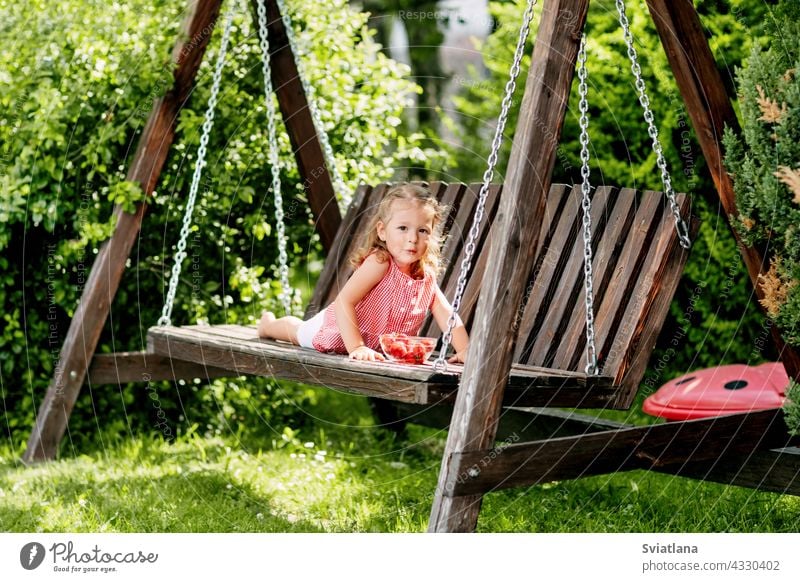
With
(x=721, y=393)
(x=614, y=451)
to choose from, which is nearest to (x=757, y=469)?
(x=614, y=451)

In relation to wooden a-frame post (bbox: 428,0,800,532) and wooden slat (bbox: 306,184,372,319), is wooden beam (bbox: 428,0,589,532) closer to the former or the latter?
wooden a-frame post (bbox: 428,0,800,532)

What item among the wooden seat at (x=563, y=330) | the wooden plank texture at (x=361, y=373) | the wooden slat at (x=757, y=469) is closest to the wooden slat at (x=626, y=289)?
the wooden seat at (x=563, y=330)

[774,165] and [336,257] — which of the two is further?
[336,257]

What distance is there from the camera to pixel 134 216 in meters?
4.38

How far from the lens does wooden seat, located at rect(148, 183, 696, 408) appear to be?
301 cm

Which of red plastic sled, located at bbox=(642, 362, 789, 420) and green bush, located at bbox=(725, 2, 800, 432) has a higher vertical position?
green bush, located at bbox=(725, 2, 800, 432)

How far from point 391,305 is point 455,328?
0.26m

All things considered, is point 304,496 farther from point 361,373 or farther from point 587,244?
point 587,244

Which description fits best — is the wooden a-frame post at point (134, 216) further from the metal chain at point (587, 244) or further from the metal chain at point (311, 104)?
the metal chain at point (587, 244)

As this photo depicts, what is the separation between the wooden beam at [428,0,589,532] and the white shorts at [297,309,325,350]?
3.77 feet

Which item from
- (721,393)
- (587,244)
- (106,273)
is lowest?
(721,393)

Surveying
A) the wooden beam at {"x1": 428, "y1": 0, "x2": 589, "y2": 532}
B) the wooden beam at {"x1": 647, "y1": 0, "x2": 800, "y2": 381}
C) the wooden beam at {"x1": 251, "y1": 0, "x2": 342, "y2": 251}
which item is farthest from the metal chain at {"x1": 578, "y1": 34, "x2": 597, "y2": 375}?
the wooden beam at {"x1": 251, "y1": 0, "x2": 342, "y2": 251}
